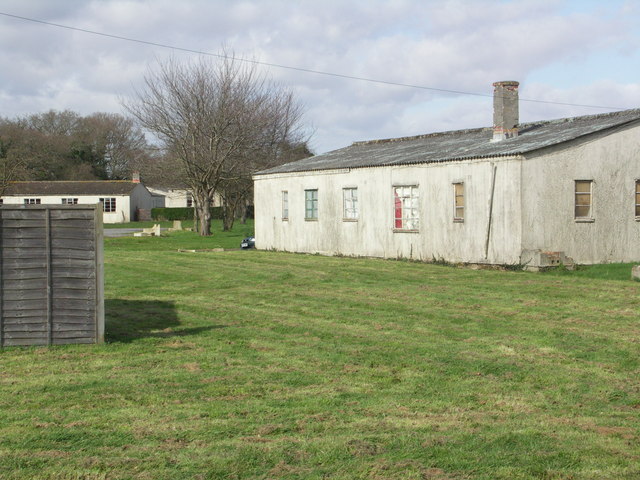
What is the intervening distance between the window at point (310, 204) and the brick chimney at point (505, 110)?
→ 744 cm

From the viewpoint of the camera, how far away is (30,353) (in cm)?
1045

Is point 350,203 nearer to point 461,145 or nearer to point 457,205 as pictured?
point 461,145

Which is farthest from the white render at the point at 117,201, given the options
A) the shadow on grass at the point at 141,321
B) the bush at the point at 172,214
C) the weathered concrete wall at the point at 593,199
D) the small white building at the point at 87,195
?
the shadow on grass at the point at 141,321

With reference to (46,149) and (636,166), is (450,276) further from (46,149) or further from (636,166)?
(46,149)

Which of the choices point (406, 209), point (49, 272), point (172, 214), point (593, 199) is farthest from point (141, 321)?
point (172, 214)

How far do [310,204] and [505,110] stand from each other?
8410 mm

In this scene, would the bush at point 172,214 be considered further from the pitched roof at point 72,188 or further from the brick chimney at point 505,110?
the brick chimney at point 505,110

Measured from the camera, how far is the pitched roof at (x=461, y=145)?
77.2 feet

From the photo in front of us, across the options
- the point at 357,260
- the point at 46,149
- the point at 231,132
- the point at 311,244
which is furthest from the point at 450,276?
the point at 46,149

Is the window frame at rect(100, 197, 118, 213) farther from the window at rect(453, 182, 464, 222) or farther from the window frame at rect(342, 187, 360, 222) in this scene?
the window at rect(453, 182, 464, 222)

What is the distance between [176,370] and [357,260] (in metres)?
17.6

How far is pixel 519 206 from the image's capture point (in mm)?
22266

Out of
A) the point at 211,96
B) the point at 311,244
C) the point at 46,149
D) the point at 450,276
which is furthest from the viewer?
the point at 46,149

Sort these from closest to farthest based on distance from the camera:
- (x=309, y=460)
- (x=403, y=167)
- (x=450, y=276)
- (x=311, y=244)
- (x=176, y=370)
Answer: (x=309, y=460) < (x=176, y=370) < (x=450, y=276) < (x=403, y=167) < (x=311, y=244)
